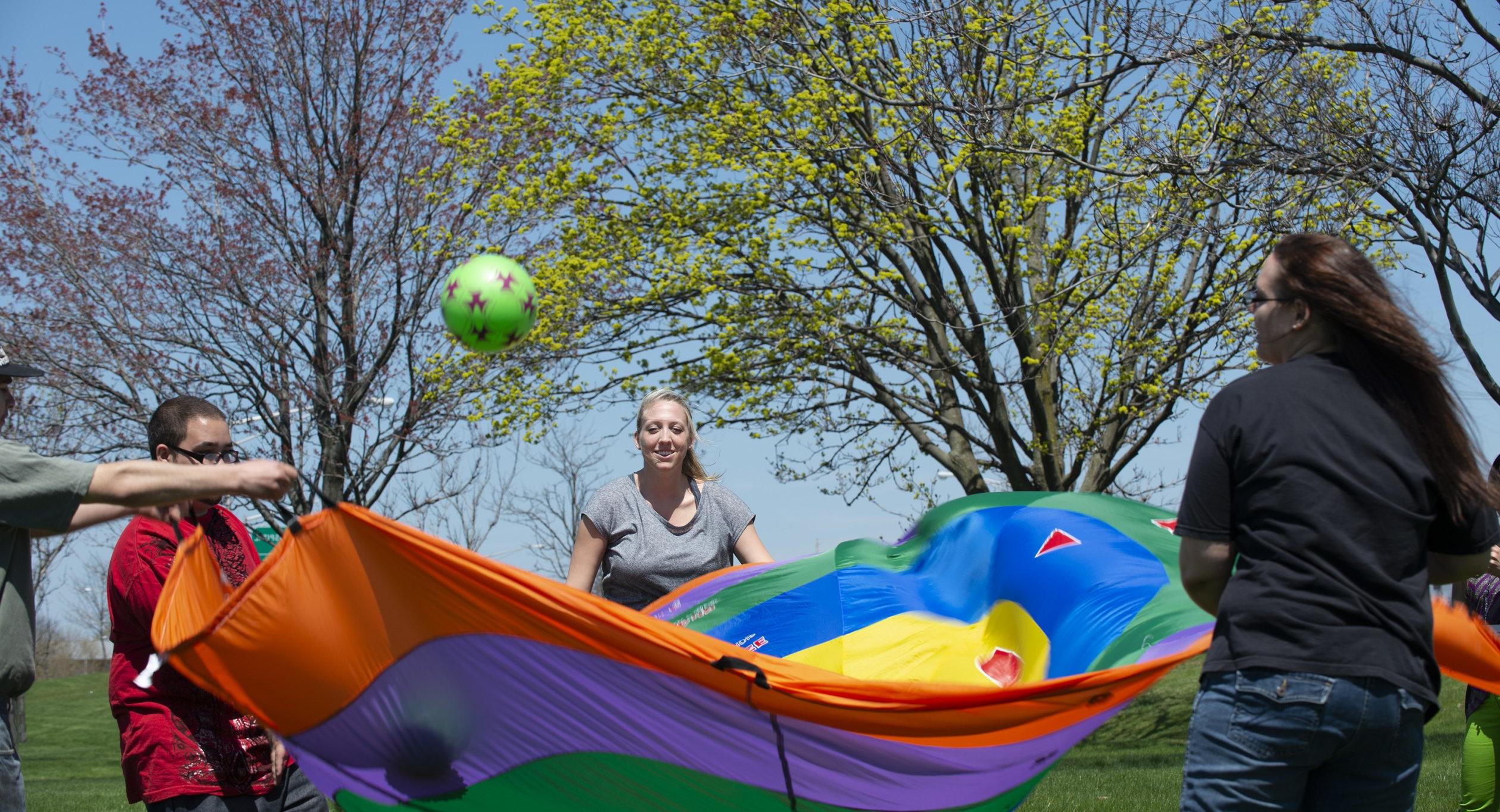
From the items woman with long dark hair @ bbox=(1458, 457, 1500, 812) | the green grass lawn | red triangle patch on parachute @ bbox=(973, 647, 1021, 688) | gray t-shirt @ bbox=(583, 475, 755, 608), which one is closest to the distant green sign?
gray t-shirt @ bbox=(583, 475, 755, 608)

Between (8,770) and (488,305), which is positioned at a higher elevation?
(488,305)

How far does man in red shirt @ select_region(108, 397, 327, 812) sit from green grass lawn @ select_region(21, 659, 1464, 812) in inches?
215

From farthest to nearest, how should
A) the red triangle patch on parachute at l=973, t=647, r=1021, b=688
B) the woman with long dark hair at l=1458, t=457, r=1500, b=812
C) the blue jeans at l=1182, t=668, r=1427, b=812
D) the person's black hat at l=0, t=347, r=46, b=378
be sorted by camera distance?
the woman with long dark hair at l=1458, t=457, r=1500, b=812 < the red triangle patch on parachute at l=973, t=647, r=1021, b=688 < the person's black hat at l=0, t=347, r=46, b=378 < the blue jeans at l=1182, t=668, r=1427, b=812

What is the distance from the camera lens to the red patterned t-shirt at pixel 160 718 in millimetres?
3652

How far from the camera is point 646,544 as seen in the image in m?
5.14

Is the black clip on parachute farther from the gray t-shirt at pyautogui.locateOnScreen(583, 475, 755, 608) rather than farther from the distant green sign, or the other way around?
the distant green sign

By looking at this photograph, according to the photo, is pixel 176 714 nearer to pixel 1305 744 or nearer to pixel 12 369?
pixel 12 369

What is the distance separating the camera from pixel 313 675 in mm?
3635

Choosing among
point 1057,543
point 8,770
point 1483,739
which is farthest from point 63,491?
point 1483,739

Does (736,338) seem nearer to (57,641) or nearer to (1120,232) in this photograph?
(1120,232)

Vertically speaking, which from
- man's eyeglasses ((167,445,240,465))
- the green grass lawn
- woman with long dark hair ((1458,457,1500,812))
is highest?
man's eyeglasses ((167,445,240,465))

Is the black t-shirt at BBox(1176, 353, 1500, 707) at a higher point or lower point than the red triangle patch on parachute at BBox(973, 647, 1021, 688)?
higher

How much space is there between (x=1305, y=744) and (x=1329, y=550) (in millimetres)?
387

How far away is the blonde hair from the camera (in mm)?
5344
